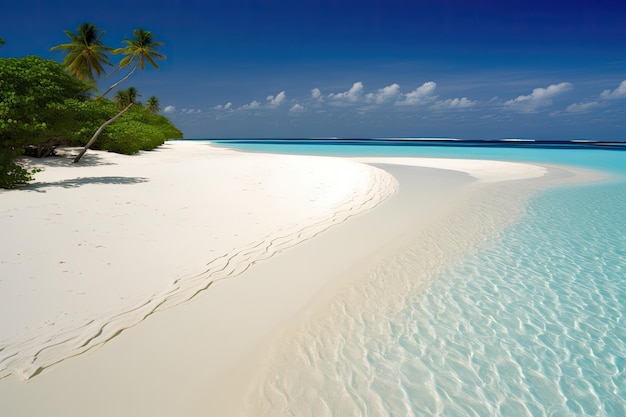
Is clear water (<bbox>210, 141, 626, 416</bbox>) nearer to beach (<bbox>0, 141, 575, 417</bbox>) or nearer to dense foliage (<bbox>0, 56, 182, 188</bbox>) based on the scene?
beach (<bbox>0, 141, 575, 417</bbox>)

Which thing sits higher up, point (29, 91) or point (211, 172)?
point (29, 91)

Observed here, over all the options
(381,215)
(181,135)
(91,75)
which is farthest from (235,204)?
(181,135)

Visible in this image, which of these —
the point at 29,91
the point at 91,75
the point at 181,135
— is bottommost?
the point at 181,135

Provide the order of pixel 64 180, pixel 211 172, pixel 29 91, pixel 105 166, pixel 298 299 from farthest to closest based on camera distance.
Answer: pixel 105 166 < pixel 211 172 < pixel 64 180 < pixel 29 91 < pixel 298 299

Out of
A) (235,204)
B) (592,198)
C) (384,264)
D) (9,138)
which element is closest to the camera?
(384,264)

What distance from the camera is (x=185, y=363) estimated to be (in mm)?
3609

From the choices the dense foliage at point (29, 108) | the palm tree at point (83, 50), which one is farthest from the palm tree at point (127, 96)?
the dense foliage at point (29, 108)

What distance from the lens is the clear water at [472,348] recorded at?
3.25 metres

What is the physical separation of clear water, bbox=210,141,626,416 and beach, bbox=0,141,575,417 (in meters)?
0.50

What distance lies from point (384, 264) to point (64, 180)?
1308cm

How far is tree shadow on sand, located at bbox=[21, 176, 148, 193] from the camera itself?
1179 centimetres

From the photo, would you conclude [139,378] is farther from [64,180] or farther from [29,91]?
[64,180]

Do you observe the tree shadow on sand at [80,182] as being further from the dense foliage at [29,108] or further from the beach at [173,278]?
the dense foliage at [29,108]

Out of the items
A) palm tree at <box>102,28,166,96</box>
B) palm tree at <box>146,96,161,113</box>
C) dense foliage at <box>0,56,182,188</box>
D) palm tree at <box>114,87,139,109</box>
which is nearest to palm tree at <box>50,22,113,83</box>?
palm tree at <box>102,28,166,96</box>
